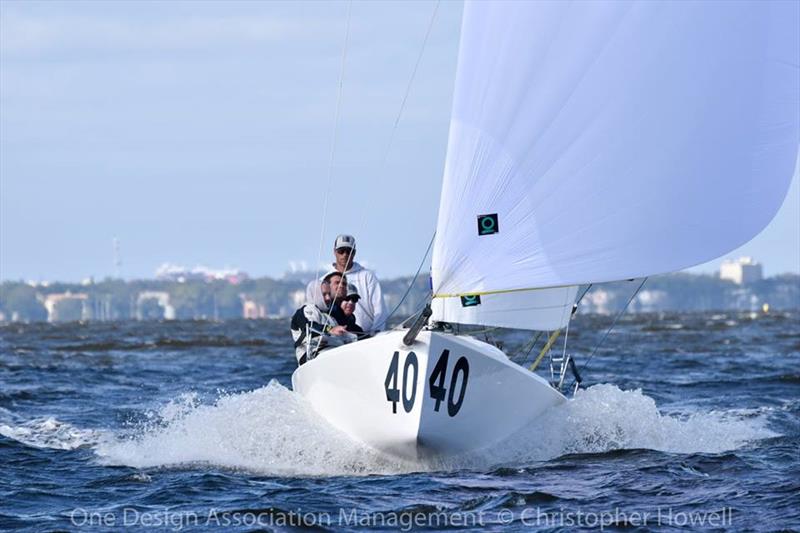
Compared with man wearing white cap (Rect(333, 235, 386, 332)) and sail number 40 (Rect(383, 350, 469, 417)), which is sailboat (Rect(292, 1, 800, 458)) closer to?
sail number 40 (Rect(383, 350, 469, 417))

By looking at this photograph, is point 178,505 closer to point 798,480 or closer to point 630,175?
point 630,175

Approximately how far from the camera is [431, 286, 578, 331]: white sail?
30.8 ft

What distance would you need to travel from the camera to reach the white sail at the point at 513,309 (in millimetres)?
9375

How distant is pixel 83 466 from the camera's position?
35.7 feet

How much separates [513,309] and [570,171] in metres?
1.99

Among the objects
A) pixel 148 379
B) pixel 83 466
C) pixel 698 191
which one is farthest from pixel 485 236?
pixel 148 379

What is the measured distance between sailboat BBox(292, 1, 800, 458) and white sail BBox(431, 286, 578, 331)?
0.12ft

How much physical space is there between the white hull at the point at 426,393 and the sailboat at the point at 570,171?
0.5 inches

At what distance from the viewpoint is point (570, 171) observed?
8.98 meters

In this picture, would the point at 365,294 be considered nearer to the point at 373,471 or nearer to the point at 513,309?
the point at 513,309

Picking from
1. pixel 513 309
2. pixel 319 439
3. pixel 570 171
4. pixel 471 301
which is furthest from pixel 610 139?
pixel 319 439

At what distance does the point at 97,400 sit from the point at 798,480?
966 cm

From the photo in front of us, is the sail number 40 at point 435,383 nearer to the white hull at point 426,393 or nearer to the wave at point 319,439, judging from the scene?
the white hull at point 426,393

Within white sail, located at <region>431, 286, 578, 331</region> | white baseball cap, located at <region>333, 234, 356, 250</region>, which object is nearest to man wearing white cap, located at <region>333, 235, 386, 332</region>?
white baseball cap, located at <region>333, 234, 356, 250</region>
